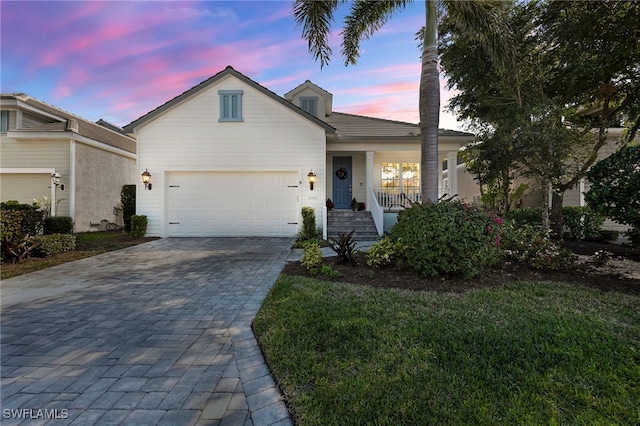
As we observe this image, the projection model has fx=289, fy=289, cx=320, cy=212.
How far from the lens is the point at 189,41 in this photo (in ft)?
31.2

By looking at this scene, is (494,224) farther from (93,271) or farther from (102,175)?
(102,175)

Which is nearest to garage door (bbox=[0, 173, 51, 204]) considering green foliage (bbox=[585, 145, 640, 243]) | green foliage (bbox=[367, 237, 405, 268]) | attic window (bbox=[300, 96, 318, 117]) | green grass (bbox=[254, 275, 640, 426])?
attic window (bbox=[300, 96, 318, 117])

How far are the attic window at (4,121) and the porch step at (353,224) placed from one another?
13.8 metres

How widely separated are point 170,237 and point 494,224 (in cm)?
1095

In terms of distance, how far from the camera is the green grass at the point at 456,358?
196 cm

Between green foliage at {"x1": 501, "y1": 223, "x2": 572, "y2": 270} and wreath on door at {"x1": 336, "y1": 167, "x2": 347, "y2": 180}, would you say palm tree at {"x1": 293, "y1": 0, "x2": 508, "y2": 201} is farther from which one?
wreath on door at {"x1": 336, "y1": 167, "x2": 347, "y2": 180}

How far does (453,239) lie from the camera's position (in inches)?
185

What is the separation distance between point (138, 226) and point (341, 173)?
8.68 metres

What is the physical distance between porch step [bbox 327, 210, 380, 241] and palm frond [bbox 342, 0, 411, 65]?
19.2ft

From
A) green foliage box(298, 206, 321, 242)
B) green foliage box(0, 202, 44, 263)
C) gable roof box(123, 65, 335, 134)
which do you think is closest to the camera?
green foliage box(0, 202, 44, 263)

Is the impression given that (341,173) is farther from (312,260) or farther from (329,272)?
(329,272)

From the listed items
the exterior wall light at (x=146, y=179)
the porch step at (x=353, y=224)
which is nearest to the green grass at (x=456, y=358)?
the porch step at (x=353, y=224)

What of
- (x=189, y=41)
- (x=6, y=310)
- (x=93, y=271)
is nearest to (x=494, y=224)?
(x=6, y=310)

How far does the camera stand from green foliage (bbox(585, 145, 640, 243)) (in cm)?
473
